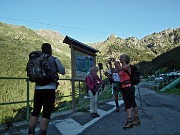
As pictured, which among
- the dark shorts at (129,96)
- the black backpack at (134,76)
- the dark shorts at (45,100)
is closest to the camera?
the dark shorts at (45,100)

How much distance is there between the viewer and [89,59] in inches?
460

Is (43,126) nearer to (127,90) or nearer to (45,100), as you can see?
(45,100)

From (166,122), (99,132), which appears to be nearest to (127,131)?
(99,132)

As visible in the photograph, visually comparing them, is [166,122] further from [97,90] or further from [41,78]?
[41,78]

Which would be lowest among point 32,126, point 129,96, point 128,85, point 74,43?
point 32,126

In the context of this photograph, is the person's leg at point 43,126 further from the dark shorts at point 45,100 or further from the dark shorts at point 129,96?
the dark shorts at point 129,96

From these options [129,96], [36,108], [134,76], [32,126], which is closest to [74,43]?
[134,76]

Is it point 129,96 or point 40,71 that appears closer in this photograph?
point 40,71

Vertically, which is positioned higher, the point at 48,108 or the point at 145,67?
the point at 145,67

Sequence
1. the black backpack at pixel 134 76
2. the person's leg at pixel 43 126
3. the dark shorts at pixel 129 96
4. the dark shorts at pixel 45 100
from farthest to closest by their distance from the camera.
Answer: the black backpack at pixel 134 76 < the dark shorts at pixel 129 96 < the dark shorts at pixel 45 100 < the person's leg at pixel 43 126

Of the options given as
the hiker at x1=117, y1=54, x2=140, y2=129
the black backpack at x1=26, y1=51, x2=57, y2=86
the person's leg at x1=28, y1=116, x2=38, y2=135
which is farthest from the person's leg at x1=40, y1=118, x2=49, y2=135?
the hiker at x1=117, y1=54, x2=140, y2=129

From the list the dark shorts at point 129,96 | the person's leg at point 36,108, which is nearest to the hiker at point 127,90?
the dark shorts at point 129,96

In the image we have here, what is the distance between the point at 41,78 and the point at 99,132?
2190mm

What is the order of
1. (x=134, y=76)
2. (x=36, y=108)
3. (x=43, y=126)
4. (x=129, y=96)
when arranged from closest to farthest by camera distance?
(x=43, y=126)
(x=36, y=108)
(x=129, y=96)
(x=134, y=76)
